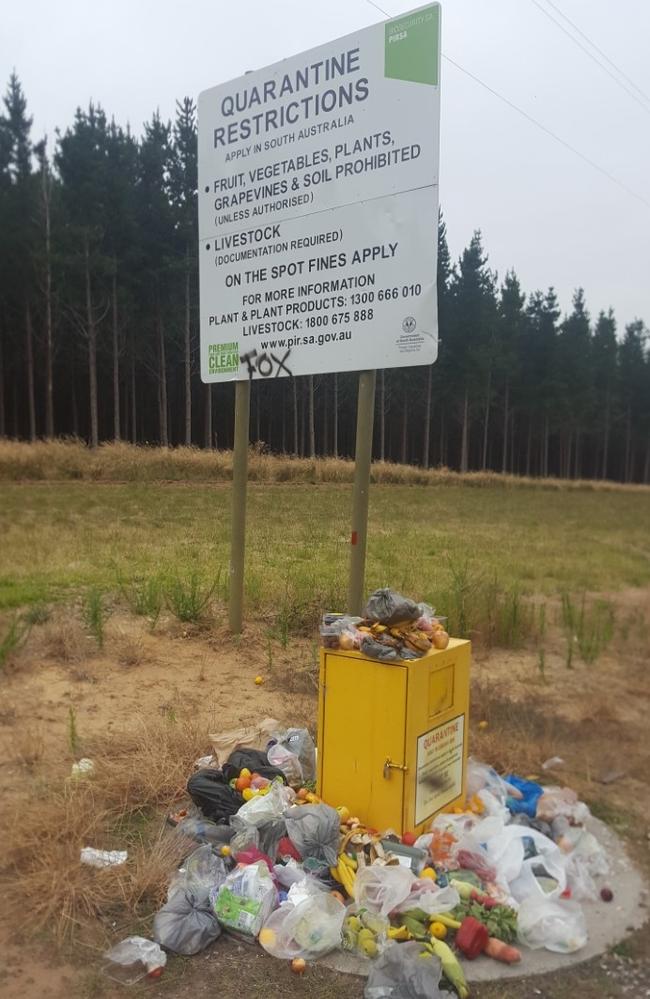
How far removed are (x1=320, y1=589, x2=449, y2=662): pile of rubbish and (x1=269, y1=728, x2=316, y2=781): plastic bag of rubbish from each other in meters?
0.91

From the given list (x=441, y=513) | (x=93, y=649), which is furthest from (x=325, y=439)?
(x=93, y=649)

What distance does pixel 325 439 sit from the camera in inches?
1570

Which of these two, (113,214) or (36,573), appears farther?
(113,214)

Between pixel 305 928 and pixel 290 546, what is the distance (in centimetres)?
840

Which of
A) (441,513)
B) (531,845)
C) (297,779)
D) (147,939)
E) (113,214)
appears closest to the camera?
(147,939)

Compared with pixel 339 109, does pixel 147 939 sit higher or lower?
lower

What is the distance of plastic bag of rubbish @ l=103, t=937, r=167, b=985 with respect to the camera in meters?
2.42

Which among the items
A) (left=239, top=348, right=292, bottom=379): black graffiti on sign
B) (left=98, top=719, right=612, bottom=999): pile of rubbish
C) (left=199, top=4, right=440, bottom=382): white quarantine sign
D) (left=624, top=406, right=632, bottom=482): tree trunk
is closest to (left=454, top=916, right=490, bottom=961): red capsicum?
(left=98, top=719, right=612, bottom=999): pile of rubbish

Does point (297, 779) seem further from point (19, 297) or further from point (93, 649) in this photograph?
point (19, 297)

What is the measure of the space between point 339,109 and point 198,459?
791 inches

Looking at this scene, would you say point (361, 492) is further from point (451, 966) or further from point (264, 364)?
point (451, 966)

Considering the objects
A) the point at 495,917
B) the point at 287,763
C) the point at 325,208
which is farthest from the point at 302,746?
the point at 325,208

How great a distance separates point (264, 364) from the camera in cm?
568

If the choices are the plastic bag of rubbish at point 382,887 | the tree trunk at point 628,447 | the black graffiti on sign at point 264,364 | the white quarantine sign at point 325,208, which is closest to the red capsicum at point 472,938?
the plastic bag of rubbish at point 382,887
